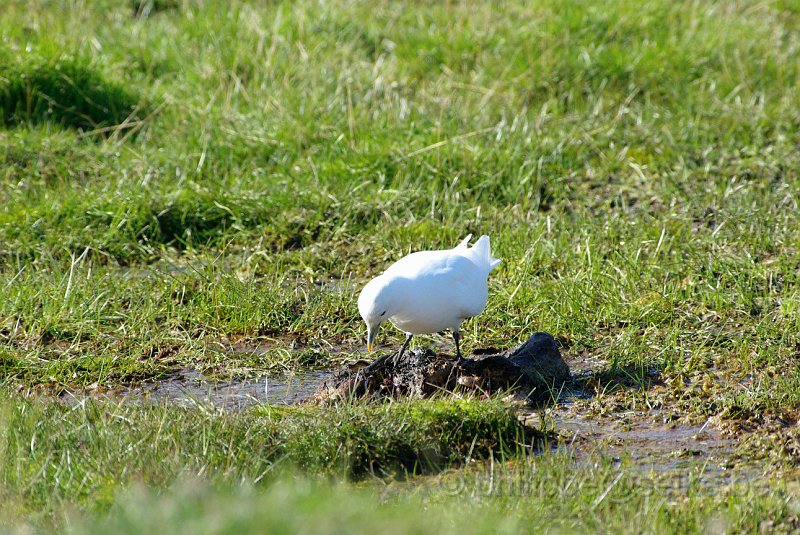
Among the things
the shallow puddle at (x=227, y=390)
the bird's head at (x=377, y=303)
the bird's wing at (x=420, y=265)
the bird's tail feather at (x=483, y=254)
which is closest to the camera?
the bird's head at (x=377, y=303)

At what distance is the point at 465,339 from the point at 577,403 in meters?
0.94

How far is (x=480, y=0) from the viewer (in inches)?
390

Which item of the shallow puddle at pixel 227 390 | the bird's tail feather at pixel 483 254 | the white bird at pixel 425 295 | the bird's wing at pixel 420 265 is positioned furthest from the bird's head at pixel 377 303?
the bird's tail feather at pixel 483 254

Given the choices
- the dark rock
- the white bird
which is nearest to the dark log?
the dark rock

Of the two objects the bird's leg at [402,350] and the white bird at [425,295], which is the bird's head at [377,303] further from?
the bird's leg at [402,350]

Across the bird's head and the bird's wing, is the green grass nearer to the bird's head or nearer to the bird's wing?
the bird's wing

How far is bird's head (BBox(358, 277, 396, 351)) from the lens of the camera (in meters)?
4.96

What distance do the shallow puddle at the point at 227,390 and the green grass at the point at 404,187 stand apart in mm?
125

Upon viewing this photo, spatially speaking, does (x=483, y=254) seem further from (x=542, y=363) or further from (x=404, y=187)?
(x=404, y=187)

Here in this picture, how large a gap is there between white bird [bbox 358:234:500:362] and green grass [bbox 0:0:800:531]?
2.22ft

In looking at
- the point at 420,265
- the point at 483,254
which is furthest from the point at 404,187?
the point at 420,265

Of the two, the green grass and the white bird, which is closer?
the white bird

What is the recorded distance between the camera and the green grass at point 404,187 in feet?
18.6

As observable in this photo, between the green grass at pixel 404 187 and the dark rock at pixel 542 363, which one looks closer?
the dark rock at pixel 542 363
